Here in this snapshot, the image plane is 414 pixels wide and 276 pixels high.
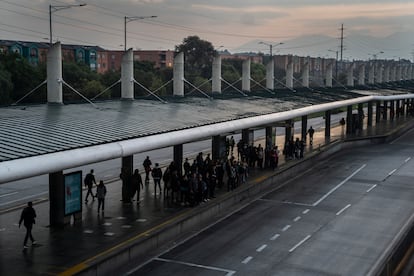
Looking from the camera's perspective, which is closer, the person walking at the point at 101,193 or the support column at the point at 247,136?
the person walking at the point at 101,193

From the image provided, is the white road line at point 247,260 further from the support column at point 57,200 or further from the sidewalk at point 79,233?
the support column at point 57,200

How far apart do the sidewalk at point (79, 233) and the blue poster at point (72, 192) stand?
1.54 ft

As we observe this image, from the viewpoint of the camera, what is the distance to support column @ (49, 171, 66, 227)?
640 inches

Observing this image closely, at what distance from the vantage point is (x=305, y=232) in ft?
58.1

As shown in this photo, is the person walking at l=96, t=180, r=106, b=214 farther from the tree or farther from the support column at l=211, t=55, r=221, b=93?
the tree

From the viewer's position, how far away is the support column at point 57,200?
16250mm

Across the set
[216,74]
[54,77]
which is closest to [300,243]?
[54,77]

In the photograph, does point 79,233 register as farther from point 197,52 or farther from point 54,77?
point 197,52

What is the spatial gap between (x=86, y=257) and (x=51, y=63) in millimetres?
10662

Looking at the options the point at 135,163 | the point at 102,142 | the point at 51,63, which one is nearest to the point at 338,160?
the point at 135,163

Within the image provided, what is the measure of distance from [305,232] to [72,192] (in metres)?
6.92

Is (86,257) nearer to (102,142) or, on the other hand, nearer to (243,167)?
(102,142)

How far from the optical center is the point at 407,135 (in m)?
46.9

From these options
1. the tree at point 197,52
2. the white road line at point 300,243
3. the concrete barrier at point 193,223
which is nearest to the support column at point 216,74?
the concrete barrier at point 193,223
